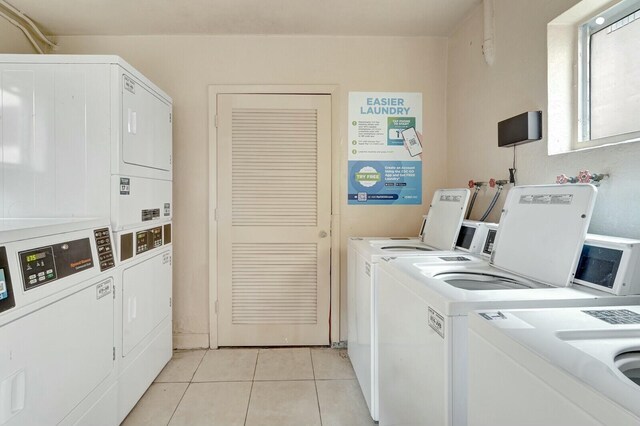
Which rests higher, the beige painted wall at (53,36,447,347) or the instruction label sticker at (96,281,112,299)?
the beige painted wall at (53,36,447,347)

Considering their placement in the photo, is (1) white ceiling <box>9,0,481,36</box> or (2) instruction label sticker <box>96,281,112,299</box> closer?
(2) instruction label sticker <box>96,281,112,299</box>

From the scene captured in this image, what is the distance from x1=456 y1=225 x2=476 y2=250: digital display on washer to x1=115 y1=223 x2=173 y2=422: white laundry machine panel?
1.89m

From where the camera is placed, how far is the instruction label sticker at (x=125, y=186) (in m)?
1.79

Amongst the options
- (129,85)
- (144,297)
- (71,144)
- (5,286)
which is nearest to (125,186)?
(71,144)

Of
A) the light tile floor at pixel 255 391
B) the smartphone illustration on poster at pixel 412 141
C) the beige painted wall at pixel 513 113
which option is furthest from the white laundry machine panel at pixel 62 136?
the beige painted wall at pixel 513 113

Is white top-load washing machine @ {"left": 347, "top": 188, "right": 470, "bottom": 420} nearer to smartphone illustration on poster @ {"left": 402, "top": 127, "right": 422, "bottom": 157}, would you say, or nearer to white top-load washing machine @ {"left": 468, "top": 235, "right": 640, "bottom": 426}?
smartphone illustration on poster @ {"left": 402, "top": 127, "right": 422, "bottom": 157}

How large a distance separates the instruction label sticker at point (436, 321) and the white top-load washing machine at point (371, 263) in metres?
0.69

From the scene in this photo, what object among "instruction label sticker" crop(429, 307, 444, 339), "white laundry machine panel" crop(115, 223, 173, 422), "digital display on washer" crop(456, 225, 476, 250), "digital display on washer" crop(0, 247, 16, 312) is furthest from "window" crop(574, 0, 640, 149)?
"white laundry machine panel" crop(115, 223, 173, 422)

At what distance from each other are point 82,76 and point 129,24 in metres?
1.10

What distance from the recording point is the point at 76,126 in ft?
5.71

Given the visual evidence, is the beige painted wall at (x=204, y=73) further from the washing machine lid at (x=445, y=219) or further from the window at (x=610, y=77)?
the window at (x=610, y=77)

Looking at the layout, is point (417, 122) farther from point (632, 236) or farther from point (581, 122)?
point (632, 236)

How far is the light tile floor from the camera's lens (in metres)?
1.88

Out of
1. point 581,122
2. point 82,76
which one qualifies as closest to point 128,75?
point 82,76
